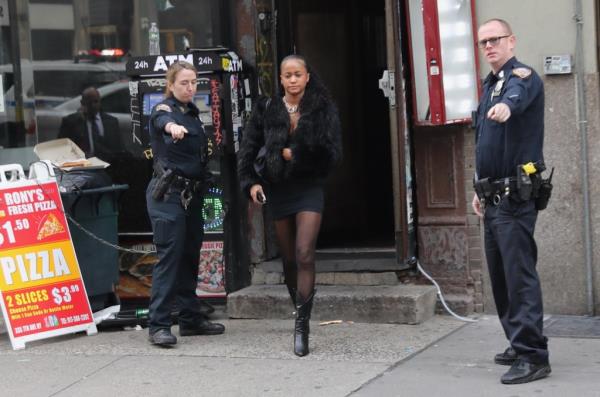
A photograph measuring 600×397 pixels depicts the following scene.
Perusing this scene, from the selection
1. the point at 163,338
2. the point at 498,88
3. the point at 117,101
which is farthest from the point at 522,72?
the point at 117,101

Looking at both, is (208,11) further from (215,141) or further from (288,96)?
(288,96)

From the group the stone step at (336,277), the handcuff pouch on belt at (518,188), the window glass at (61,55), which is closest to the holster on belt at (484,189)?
the handcuff pouch on belt at (518,188)

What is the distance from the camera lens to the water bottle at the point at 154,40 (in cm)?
860

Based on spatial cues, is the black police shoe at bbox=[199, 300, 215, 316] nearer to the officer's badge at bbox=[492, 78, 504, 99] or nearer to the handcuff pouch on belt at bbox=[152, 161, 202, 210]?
the handcuff pouch on belt at bbox=[152, 161, 202, 210]

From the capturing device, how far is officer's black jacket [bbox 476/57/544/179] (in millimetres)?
5645

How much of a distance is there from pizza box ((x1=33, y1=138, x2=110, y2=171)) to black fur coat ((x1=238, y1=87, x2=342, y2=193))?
1.60 metres

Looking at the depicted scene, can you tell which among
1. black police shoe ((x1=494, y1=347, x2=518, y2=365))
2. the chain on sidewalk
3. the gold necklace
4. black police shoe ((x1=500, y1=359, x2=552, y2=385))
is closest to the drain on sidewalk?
black police shoe ((x1=494, y1=347, x2=518, y2=365))

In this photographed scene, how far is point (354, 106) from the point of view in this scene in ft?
32.2

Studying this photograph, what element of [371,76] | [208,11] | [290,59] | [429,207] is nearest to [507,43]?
[290,59]

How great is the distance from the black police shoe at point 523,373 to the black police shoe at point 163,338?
7.42 ft

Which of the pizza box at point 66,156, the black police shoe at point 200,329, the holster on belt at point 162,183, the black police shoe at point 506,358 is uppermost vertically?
the pizza box at point 66,156

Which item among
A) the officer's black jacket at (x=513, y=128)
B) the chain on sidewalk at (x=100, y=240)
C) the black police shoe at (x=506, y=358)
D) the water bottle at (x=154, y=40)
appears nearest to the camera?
the officer's black jacket at (x=513, y=128)

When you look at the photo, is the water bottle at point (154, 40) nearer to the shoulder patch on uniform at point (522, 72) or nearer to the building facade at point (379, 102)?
the building facade at point (379, 102)

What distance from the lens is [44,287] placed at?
24.4 ft
